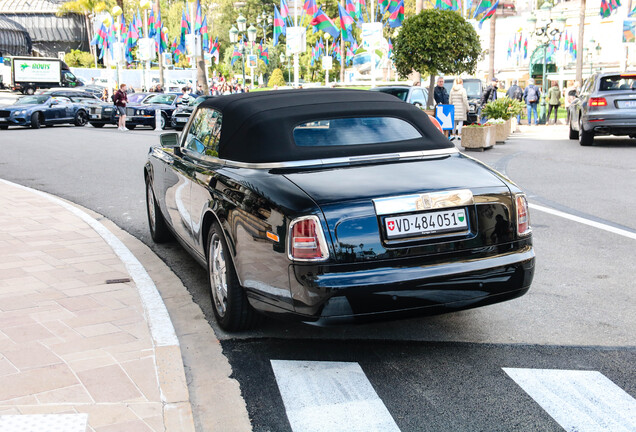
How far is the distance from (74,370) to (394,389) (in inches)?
68.2

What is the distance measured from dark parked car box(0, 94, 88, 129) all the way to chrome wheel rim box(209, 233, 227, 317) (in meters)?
27.7

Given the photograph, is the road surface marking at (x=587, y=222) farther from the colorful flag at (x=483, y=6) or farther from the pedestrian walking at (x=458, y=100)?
the colorful flag at (x=483, y=6)

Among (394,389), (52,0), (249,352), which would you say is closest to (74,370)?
(249,352)

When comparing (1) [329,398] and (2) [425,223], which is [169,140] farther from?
(1) [329,398]

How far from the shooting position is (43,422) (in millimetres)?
3549

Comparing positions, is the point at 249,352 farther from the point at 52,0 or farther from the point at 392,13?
the point at 52,0

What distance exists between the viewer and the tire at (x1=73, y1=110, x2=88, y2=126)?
33.0 metres

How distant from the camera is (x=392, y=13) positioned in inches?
1276

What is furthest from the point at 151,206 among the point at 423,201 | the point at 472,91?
the point at 472,91

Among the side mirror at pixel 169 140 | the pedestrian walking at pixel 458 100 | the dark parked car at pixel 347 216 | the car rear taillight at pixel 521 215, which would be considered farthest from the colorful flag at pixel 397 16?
the car rear taillight at pixel 521 215

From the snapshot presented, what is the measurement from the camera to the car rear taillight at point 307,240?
4.02 meters

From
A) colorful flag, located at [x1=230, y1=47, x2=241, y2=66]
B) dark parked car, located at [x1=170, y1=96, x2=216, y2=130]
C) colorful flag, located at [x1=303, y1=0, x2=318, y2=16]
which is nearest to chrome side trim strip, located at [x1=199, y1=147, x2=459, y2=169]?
dark parked car, located at [x1=170, y1=96, x2=216, y2=130]

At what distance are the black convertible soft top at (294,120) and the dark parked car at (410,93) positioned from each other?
571 inches

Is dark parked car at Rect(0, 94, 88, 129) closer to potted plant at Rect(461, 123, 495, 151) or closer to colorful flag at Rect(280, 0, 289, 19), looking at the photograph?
colorful flag at Rect(280, 0, 289, 19)
